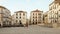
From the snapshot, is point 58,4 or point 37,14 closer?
point 58,4

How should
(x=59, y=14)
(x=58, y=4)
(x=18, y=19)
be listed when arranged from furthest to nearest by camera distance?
(x=18, y=19)
(x=58, y=4)
(x=59, y=14)

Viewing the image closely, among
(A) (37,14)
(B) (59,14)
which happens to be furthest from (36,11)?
(B) (59,14)

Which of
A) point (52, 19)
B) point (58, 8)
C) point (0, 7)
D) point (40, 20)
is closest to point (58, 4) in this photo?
point (58, 8)

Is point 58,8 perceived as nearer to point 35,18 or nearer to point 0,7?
point 0,7

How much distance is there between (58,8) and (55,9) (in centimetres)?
364

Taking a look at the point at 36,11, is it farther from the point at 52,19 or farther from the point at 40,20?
the point at 52,19

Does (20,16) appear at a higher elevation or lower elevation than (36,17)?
higher

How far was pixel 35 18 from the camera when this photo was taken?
453ft

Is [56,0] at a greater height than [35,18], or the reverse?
[56,0]

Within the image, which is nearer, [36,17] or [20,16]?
[20,16]

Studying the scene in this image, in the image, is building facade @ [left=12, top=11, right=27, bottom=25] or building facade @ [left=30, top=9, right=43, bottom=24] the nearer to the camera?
building facade @ [left=12, top=11, right=27, bottom=25]

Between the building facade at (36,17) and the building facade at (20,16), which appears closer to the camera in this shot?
the building facade at (20,16)

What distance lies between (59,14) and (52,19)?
382 inches

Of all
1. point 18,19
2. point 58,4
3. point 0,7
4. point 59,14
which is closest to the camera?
point 59,14
